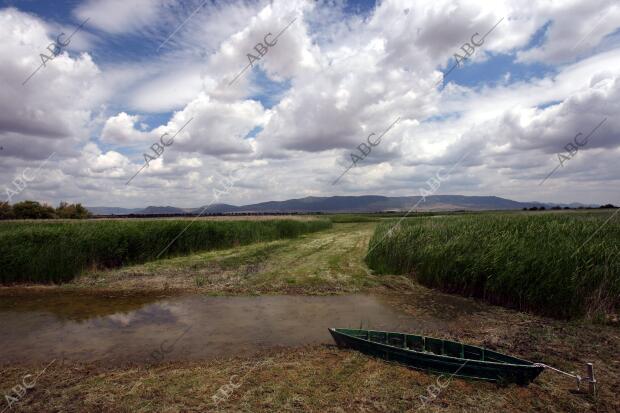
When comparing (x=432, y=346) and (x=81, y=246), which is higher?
(x=81, y=246)

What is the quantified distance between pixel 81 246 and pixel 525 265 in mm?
20385

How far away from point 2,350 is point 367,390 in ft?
30.8

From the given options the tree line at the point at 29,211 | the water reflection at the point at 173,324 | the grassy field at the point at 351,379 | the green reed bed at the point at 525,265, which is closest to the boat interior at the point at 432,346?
the grassy field at the point at 351,379

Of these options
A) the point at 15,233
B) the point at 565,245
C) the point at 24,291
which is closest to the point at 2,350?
the point at 24,291

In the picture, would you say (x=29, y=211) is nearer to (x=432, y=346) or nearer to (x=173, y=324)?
(x=173, y=324)

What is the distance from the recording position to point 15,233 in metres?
18.7

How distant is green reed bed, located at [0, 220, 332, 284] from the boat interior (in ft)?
52.8

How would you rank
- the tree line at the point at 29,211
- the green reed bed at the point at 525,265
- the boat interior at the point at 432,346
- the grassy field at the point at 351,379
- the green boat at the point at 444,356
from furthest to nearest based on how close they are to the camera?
the tree line at the point at 29,211 → the green reed bed at the point at 525,265 → the boat interior at the point at 432,346 → the green boat at the point at 444,356 → the grassy field at the point at 351,379

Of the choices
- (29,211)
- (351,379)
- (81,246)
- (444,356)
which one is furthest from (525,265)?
(29,211)

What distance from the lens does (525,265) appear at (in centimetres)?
1230

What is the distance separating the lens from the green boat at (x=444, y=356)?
22.1 feet

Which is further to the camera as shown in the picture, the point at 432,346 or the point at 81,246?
the point at 81,246

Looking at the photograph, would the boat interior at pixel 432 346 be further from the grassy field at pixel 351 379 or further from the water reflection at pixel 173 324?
the water reflection at pixel 173 324

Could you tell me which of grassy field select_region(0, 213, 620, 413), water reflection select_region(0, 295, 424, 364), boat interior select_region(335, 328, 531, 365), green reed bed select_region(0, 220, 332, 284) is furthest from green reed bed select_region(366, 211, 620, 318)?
green reed bed select_region(0, 220, 332, 284)
